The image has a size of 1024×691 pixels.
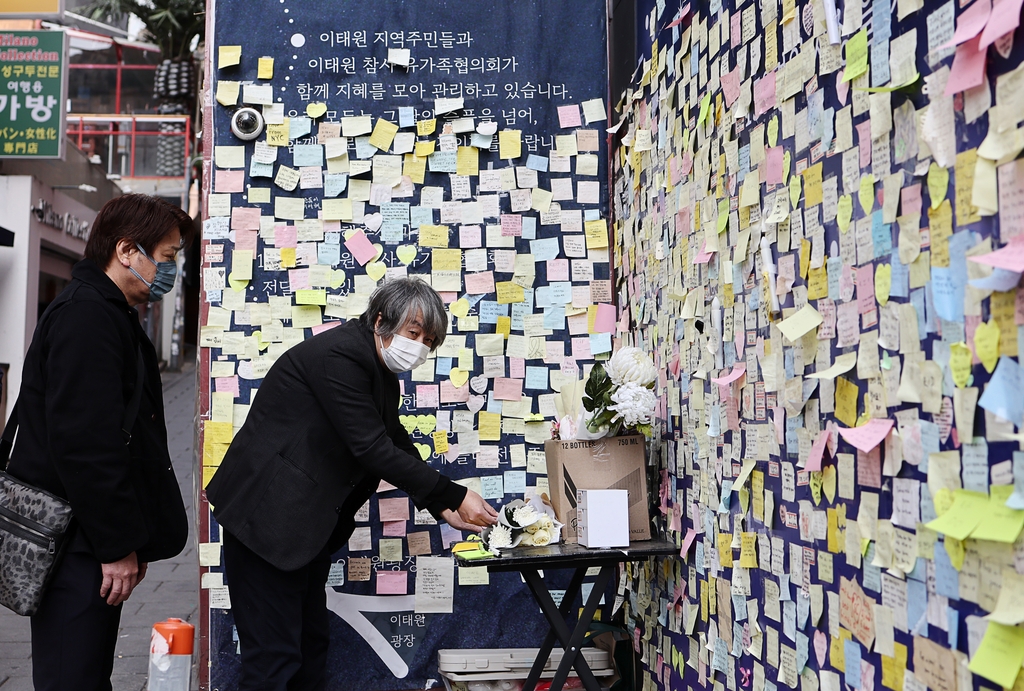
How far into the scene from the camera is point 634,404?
3023 millimetres

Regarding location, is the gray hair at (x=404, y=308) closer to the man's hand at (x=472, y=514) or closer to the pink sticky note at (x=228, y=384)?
the man's hand at (x=472, y=514)

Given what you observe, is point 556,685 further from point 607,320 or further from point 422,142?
point 422,142

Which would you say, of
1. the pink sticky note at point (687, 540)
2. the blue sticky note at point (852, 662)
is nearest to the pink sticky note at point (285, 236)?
the pink sticky note at point (687, 540)

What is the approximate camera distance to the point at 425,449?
406cm

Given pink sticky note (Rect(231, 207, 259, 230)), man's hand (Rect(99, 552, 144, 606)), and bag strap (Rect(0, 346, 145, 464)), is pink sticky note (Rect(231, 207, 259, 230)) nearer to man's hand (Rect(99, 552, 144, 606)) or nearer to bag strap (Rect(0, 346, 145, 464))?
bag strap (Rect(0, 346, 145, 464))

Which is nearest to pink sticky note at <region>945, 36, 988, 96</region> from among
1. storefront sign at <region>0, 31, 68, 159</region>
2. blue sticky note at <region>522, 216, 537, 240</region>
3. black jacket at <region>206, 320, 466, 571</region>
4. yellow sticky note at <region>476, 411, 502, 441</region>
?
black jacket at <region>206, 320, 466, 571</region>

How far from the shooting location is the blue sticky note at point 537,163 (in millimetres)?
4141

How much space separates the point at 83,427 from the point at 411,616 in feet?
6.57

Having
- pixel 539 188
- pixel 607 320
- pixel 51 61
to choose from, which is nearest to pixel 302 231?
pixel 539 188

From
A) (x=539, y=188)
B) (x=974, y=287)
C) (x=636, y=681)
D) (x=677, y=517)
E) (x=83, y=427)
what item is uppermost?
(x=539, y=188)

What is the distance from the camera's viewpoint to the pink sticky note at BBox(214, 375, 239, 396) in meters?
4.03

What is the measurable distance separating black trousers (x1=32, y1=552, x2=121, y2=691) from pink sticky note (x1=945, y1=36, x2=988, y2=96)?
2.33 metres

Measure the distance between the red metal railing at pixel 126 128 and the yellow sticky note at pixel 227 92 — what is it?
534 inches

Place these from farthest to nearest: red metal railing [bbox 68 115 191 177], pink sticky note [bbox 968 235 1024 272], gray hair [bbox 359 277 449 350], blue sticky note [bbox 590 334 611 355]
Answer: red metal railing [bbox 68 115 191 177], blue sticky note [bbox 590 334 611 355], gray hair [bbox 359 277 449 350], pink sticky note [bbox 968 235 1024 272]
